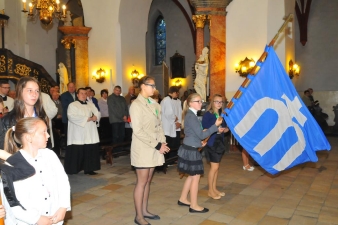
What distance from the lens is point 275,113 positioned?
4.63m

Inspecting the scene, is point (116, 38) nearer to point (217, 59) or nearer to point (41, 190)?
point (217, 59)

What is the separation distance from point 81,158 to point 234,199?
3.16 metres

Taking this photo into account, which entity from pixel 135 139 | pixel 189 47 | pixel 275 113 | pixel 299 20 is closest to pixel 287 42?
pixel 299 20

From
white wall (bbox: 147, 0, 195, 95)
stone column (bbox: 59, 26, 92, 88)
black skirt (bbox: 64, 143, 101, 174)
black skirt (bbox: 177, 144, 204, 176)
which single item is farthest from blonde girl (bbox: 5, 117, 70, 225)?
white wall (bbox: 147, 0, 195, 95)

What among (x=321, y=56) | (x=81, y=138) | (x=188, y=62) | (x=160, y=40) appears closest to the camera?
(x=81, y=138)

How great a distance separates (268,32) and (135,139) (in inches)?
291

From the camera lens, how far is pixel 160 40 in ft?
68.1

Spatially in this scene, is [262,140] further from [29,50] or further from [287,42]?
[29,50]

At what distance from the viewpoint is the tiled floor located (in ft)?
14.2

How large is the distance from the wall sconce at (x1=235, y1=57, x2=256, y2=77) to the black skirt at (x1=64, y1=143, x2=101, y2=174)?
A: 17.8ft

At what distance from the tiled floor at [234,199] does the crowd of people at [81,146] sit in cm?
24

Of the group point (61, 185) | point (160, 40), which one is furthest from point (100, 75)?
point (61, 185)

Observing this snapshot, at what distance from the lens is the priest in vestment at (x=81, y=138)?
639 cm

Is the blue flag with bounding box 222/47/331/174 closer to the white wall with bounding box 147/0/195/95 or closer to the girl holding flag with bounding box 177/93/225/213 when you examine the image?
the girl holding flag with bounding box 177/93/225/213
